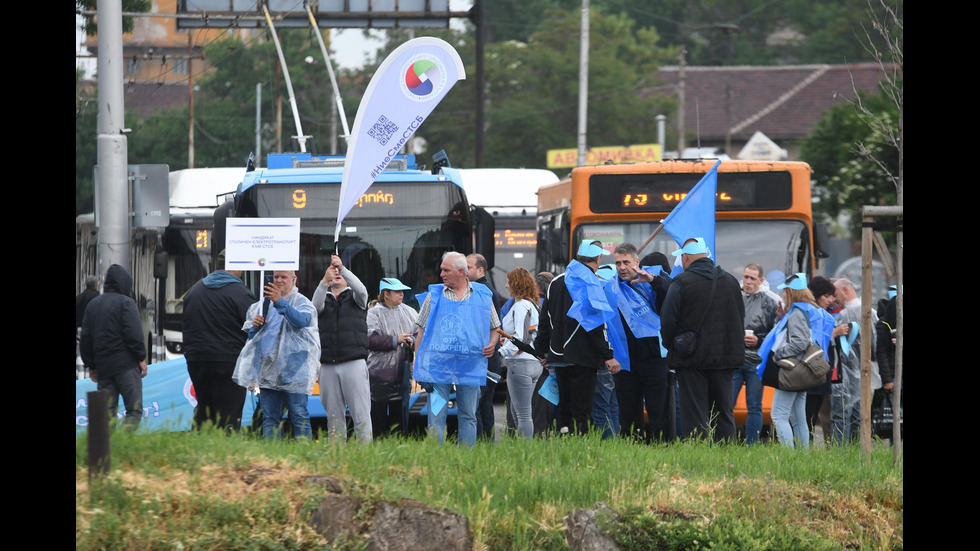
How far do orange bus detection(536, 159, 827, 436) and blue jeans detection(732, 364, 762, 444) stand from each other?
186cm

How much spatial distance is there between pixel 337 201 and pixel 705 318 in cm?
452

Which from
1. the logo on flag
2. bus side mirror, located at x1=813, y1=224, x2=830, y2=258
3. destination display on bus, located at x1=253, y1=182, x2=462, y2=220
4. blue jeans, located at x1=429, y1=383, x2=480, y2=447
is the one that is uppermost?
the logo on flag

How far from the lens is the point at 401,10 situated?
2269 cm

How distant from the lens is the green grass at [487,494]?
602 centimetres

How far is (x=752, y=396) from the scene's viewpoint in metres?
11.3

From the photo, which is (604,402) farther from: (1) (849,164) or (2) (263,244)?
(1) (849,164)

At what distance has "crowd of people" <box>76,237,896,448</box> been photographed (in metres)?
9.80

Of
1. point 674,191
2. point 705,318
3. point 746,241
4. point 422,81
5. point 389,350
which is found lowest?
point 389,350

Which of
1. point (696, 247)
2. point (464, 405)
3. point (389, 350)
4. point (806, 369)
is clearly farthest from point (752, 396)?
point (389, 350)

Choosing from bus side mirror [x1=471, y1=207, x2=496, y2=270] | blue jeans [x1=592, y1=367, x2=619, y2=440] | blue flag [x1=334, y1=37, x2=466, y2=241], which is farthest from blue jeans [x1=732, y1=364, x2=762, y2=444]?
blue flag [x1=334, y1=37, x2=466, y2=241]

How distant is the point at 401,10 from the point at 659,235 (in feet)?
35.3

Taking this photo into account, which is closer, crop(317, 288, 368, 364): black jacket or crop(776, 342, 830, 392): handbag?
crop(317, 288, 368, 364): black jacket

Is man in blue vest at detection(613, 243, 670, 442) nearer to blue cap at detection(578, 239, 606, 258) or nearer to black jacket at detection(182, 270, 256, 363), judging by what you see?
blue cap at detection(578, 239, 606, 258)

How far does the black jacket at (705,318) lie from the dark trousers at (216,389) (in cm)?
350
